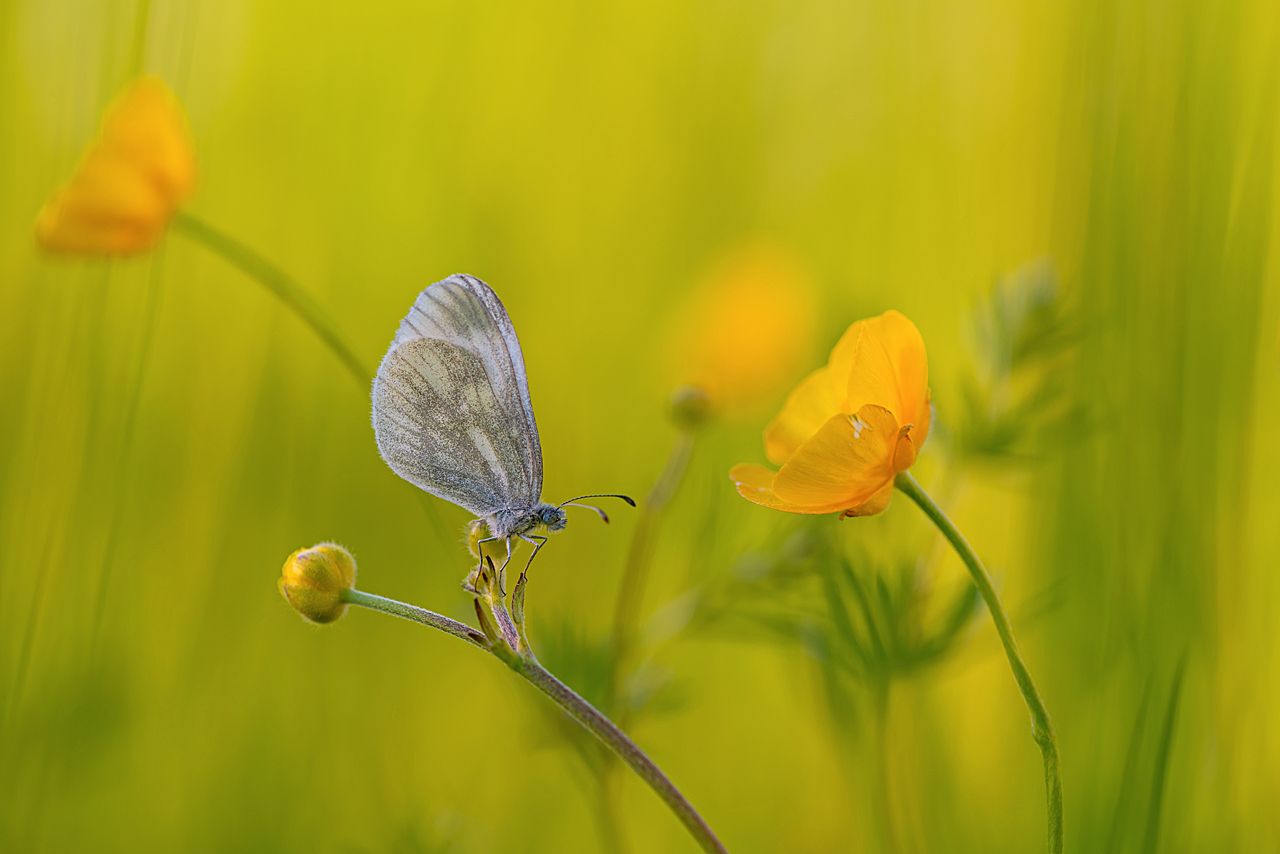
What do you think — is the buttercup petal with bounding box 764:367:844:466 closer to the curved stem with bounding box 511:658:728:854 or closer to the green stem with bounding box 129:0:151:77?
the curved stem with bounding box 511:658:728:854

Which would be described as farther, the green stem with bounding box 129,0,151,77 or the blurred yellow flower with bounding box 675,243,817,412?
the blurred yellow flower with bounding box 675,243,817,412

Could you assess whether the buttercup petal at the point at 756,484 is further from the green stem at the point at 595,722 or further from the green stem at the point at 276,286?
the green stem at the point at 276,286

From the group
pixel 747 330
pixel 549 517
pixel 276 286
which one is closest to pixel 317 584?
pixel 549 517

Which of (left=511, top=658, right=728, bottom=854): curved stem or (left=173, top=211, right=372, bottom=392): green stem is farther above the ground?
(left=173, top=211, right=372, bottom=392): green stem

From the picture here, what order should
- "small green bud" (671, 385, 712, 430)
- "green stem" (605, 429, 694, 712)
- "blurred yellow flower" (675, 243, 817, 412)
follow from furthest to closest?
"blurred yellow flower" (675, 243, 817, 412), "small green bud" (671, 385, 712, 430), "green stem" (605, 429, 694, 712)

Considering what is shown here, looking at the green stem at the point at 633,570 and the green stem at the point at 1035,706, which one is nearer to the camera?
the green stem at the point at 1035,706

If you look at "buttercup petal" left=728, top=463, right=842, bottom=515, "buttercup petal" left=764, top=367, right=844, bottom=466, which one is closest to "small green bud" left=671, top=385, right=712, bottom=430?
"buttercup petal" left=764, top=367, right=844, bottom=466

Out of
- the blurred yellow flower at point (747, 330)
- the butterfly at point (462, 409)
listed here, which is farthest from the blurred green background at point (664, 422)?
the butterfly at point (462, 409)
